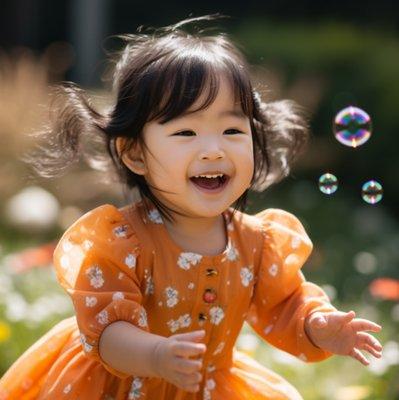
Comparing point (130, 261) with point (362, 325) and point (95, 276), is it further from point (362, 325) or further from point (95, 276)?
point (362, 325)

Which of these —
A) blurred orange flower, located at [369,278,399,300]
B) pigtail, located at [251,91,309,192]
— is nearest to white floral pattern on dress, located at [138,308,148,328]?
pigtail, located at [251,91,309,192]

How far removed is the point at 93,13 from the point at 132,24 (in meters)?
1.54

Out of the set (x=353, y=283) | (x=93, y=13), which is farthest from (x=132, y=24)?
(x=353, y=283)

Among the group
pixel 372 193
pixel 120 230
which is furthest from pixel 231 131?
pixel 372 193

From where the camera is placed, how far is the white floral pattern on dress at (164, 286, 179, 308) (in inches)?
106

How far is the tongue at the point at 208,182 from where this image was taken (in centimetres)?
269

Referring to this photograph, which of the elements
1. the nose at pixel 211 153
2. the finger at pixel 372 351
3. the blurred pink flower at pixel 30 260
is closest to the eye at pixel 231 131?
the nose at pixel 211 153

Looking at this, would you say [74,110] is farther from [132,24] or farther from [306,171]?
[132,24]

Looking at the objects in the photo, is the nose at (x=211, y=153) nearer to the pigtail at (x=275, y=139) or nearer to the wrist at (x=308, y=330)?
the pigtail at (x=275, y=139)

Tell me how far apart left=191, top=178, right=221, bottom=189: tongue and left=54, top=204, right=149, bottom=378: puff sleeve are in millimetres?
238

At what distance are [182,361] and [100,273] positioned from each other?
1.59 ft

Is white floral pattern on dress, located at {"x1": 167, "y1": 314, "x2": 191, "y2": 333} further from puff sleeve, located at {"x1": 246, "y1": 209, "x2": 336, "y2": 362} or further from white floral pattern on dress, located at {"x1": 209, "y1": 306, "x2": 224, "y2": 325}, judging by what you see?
puff sleeve, located at {"x1": 246, "y1": 209, "x2": 336, "y2": 362}

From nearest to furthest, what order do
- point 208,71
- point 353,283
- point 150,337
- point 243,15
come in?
point 150,337
point 208,71
point 353,283
point 243,15

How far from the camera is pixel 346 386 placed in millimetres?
3682
